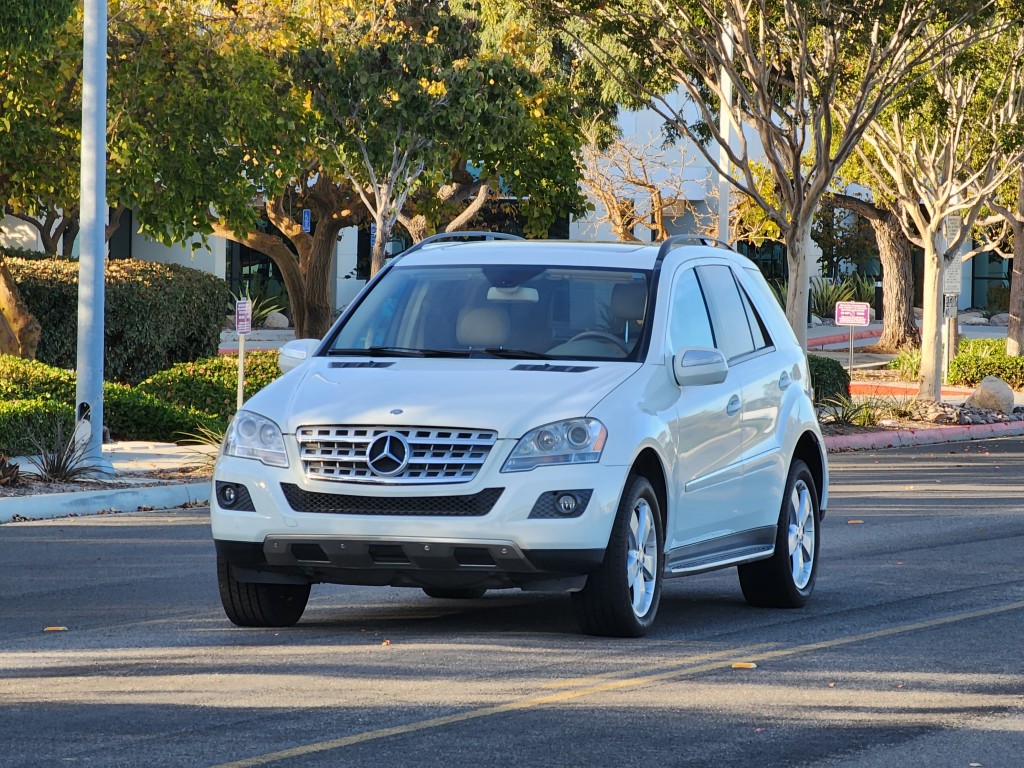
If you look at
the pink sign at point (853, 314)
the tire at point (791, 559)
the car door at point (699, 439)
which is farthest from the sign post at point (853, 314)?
the car door at point (699, 439)

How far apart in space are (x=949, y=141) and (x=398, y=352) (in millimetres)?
21861

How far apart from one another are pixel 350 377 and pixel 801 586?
3.09 metres

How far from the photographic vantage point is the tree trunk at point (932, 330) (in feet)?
92.2

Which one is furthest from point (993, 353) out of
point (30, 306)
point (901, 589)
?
point (901, 589)

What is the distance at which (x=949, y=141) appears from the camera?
29766mm

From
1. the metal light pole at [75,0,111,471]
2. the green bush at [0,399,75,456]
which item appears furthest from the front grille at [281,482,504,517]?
the green bush at [0,399,75,456]

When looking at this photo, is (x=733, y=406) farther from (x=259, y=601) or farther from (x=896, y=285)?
(x=896, y=285)

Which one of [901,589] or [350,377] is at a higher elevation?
[350,377]

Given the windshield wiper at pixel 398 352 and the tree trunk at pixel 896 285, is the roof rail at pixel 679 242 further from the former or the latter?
the tree trunk at pixel 896 285

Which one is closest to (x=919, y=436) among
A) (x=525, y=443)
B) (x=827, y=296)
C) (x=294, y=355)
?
(x=294, y=355)

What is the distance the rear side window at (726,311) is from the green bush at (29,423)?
8302 mm

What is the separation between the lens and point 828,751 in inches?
268

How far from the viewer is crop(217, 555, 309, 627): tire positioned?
9180mm

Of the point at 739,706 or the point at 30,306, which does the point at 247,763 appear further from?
the point at 30,306
